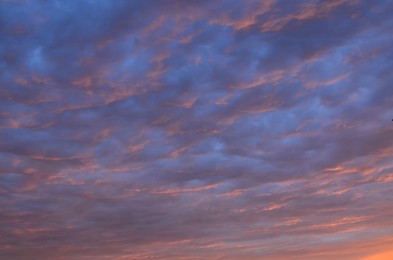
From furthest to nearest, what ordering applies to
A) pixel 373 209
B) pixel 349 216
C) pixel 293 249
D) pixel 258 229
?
pixel 293 249
pixel 258 229
pixel 349 216
pixel 373 209

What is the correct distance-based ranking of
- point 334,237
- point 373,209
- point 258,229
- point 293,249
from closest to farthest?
point 373,209 < point 258,229 < point 334,237 < point 293,249

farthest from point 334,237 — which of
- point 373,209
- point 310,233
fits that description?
point 373,209

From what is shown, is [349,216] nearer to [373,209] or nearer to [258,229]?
[373,209]

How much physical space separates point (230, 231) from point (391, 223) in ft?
78.1

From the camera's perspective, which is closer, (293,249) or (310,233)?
(310,233)

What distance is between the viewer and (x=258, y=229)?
227ft

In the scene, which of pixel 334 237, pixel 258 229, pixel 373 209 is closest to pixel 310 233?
pixel 334 237

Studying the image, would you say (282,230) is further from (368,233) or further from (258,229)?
(368,233)

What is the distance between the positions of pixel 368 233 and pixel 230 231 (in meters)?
22.3

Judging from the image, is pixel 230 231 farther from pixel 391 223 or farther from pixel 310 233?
pixel 391 223

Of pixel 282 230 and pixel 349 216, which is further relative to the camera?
pixel 282 230

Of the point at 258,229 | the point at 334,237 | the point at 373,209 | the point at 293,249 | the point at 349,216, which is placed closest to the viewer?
the point at 373,209

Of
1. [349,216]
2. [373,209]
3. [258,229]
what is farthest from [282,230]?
[373,209]

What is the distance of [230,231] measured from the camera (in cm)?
6975
